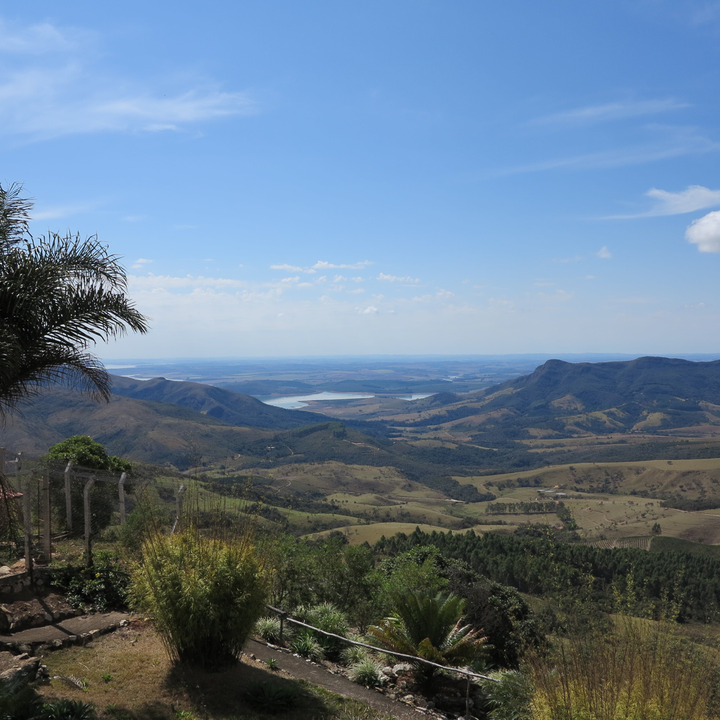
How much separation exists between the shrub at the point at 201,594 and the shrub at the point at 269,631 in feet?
8.14

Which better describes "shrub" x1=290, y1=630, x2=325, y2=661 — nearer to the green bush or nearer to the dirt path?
the dirt path

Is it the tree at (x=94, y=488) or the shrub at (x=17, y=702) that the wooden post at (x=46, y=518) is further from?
the shrub at (x=17, y=702)

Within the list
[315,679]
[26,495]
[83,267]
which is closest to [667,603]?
[315,679]

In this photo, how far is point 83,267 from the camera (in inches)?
297

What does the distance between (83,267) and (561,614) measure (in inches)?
285

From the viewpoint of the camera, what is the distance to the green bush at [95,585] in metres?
9.91

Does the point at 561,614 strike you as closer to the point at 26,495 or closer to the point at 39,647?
the point at 39,647

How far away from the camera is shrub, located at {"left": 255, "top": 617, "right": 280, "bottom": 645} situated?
1032 cm

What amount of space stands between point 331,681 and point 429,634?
6.18ft

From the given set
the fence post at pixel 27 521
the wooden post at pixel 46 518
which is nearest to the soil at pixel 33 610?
the fence post at pixel 27 521

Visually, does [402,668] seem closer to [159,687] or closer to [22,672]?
[159,687]

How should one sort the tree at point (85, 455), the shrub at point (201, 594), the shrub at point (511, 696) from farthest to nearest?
the tree at point (85, 455), the shrub at point (201, 594), the shrub at point (511, 696)

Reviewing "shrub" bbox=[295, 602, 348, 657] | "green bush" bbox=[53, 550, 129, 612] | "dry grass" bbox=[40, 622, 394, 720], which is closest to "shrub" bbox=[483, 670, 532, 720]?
"dry grass" bbox=[40, 622, 394, 720]

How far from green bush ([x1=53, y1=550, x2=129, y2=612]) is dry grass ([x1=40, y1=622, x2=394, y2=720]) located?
56.1 inches
